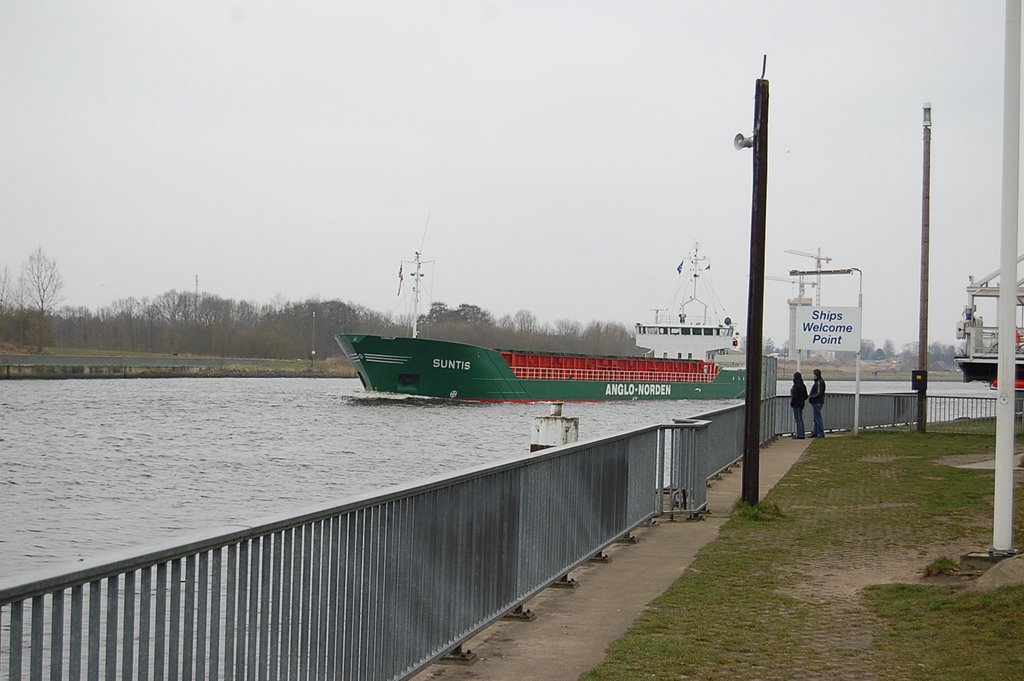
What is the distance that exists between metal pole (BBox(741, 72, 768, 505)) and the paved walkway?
1.84m

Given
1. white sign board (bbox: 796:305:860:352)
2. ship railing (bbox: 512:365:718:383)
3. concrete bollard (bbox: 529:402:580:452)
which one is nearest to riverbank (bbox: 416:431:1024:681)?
concrete bollard (bbox: 529:402:580:452)

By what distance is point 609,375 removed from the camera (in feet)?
234

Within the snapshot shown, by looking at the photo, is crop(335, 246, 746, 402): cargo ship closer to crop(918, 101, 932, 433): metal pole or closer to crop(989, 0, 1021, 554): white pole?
crop(918, 101, 932, 433): metal pole

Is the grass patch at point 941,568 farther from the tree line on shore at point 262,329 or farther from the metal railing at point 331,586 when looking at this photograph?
the tree line on shore at point 262,329

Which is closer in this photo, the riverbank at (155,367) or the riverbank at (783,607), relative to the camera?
the riverbank at (783,607)

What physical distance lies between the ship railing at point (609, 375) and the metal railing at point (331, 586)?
55321 mm

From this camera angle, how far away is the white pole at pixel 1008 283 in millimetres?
9164

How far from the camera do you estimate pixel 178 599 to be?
3773 mm

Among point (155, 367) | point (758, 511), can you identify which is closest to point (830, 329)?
point (758, 511)

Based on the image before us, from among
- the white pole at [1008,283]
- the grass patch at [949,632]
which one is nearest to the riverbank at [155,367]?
the white pole at [1008,283]

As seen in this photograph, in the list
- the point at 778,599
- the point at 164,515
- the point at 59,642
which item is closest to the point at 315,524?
the point at 59,642

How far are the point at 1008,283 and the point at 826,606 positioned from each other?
→ 311 cm

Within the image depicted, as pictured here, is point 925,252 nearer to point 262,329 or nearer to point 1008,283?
point 1008,283

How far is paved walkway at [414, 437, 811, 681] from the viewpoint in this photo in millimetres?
6633
